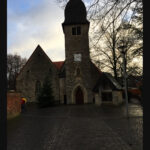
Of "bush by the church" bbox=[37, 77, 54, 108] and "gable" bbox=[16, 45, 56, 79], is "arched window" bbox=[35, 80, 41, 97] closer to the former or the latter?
"gable" bbox=[16, 45, 56, 79]

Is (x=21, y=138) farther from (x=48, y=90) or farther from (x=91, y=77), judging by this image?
(x=91, y=77)

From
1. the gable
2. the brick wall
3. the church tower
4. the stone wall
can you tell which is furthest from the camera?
the gable

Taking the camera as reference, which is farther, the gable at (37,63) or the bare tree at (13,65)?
the bare tree at (13,65)

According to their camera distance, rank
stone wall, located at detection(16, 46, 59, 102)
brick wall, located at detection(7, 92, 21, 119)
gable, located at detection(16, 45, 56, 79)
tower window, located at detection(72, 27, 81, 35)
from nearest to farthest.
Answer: brick wall, located at detection(7, 92, 21, 119)
tower window, located at detection(72, 27, 81, 35)
stone wall, located at detection(16, 46, 59, 102)
gable, located at detection(16, 45, 56, 79)

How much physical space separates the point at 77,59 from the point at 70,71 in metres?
2.29

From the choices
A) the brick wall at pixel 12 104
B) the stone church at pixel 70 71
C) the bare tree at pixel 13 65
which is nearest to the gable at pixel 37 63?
the stone church at pixel 70 71

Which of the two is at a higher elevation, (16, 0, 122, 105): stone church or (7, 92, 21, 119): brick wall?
(16, 0, 122, 105): stone church

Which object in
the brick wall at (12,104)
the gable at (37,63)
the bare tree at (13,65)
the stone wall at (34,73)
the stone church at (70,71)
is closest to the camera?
the brick wall at (12,104)

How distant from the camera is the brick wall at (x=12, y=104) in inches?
512

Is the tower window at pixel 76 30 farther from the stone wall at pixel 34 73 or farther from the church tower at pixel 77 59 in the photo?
the stone wall at pixel 34 73

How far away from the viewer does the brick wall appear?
12995mm

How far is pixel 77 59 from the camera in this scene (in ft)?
88.0

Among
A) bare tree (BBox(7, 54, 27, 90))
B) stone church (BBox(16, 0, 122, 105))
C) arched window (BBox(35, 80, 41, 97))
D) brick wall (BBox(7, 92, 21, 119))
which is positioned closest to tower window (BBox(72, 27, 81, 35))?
stone church (BBox(16, 0, 122, 105))
